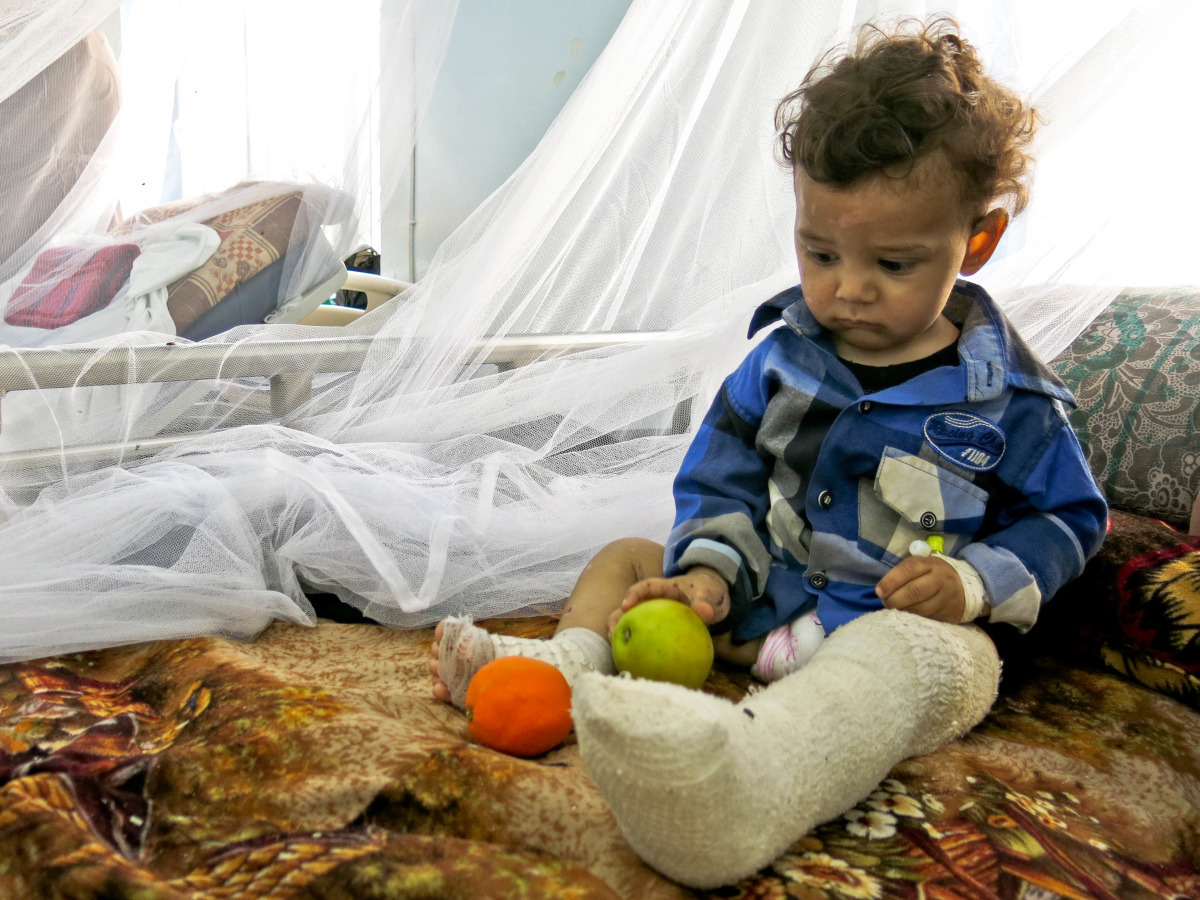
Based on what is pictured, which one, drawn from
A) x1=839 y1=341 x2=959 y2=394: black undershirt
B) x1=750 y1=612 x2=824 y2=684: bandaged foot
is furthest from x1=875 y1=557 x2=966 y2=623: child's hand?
x1=839 y1=341 x2=959 y2=394: black undershirt

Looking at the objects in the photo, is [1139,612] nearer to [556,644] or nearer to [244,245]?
[556,644]

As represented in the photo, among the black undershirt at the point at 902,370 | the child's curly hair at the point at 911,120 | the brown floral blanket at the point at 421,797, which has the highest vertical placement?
the child's curly hair at the point at 911,120

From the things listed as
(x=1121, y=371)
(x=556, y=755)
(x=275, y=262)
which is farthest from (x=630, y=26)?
(x=556, y=755)

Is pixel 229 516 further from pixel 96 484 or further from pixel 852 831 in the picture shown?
pixel 852 831

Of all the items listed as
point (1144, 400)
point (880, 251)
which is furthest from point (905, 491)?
point (1144, 400)

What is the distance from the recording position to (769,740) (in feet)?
2.15

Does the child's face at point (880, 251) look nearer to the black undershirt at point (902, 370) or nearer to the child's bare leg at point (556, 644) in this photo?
the black undershirt at point (902, 370)

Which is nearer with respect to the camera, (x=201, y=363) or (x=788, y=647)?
(x=788, y=647)

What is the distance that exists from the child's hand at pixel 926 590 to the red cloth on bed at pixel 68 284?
1164mm

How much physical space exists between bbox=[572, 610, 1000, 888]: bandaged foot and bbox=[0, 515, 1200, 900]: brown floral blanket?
3 cm

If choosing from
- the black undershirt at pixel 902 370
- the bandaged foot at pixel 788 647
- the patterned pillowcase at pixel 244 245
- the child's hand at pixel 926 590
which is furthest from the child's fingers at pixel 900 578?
the patterned pillowcase at pixel 244 245

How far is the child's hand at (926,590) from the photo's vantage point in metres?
0.87

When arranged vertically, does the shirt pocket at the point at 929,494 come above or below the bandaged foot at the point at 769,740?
above

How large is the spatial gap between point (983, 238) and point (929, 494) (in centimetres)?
27
